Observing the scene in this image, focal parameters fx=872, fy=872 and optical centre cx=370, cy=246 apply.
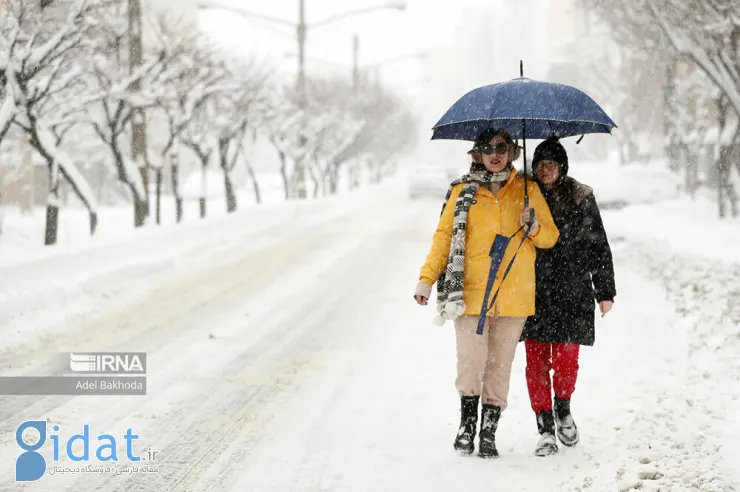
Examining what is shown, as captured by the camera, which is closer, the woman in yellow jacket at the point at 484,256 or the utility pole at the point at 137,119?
the woman in yellow jacket at the point at 484,256

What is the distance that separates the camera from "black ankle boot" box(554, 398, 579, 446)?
4.94 metres

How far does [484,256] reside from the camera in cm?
460

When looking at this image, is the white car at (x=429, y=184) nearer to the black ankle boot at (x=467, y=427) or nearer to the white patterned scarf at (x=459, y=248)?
the black ankle boot at (x=467, y=427)

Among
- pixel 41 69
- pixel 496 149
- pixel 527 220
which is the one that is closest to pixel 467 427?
pixel 527 220

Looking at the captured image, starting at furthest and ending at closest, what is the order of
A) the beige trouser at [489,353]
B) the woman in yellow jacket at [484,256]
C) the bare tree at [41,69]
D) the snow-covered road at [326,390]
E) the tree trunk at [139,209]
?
1. the tree trunk at [139,209]
2. the bare tree at [41,69]
3. the beige trouser at [489,353]
4. the woman in yellow jacket at [484,256]
5. the snow-covered road at [326,390]

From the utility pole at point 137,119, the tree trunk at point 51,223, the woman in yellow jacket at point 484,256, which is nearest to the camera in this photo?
the woman in yellow jacket at point 484,256

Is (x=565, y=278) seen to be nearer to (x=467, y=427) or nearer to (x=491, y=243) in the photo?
(x=491, y=243)

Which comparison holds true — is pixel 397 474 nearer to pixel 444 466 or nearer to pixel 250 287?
pixel 444 466

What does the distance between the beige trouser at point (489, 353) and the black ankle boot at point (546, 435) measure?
0.93 ft

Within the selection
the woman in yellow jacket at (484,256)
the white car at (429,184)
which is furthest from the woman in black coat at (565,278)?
the white car at (429,184)

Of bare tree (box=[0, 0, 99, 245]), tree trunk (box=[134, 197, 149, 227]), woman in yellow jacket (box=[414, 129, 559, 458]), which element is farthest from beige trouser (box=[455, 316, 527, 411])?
tree trunk (box=[134, 197, 149, 227])

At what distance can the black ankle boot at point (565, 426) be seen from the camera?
4.94 meters

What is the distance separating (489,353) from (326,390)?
1844 millimetres

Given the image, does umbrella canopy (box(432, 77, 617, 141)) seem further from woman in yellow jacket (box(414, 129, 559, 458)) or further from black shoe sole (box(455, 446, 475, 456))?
black shoe sole (box(455, 446, 475, 456))
